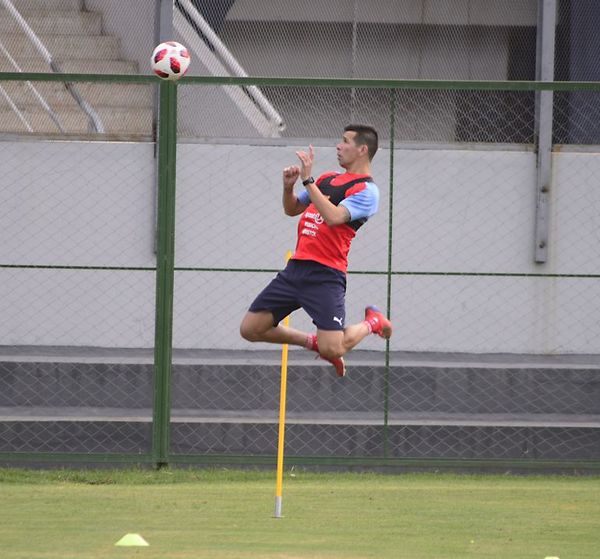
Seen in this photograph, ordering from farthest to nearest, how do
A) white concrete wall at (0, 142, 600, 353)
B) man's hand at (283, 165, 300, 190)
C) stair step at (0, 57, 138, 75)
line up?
1. stair step at (0, 57, 138, 75)
2. white concrete wall at (0, 142, 600, 353)
3. man's hand at (283, 165, 300, 190)

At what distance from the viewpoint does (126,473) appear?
1030 centimetres

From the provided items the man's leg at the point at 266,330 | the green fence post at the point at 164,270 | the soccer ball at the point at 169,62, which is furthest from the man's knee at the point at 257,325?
the soccer ball at the point at 169,62

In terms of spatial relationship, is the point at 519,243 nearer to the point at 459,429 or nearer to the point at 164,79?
the point at 459,429

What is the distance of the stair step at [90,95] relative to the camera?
1395 cm

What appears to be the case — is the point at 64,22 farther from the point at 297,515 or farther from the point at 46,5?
the point at 297,515

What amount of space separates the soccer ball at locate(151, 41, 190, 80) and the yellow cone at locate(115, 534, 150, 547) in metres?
3.97

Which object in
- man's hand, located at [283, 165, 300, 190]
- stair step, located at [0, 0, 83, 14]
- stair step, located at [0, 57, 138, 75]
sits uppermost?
stair step, located at [0, 0, 83, 14]

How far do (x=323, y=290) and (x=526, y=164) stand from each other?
18.7 feet

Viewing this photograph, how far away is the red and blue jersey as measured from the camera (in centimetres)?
843

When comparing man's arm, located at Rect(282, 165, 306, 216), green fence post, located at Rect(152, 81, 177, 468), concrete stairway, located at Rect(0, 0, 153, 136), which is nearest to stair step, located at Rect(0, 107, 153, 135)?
concrete stairway, located at Rect(0, 0, 153, 136)

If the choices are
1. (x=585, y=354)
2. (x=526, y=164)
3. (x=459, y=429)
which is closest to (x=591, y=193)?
(x=526, y=164)

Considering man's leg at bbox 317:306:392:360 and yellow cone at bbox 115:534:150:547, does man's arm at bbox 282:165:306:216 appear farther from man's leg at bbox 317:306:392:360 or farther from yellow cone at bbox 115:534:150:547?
yellow cone at bbox 115:534:150:547

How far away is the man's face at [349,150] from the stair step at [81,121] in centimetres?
541

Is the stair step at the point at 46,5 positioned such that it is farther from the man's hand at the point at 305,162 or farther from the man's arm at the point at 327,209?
the man's hand at the point at 305,162
